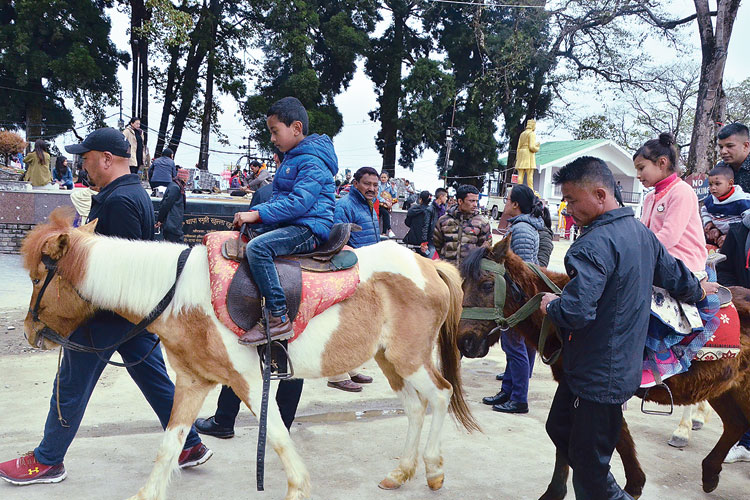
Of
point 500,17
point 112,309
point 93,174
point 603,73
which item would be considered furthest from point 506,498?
point 500,17

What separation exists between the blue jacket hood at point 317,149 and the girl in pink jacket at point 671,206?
206cm

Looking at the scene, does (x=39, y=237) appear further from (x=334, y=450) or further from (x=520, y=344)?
(x=520, y=344)

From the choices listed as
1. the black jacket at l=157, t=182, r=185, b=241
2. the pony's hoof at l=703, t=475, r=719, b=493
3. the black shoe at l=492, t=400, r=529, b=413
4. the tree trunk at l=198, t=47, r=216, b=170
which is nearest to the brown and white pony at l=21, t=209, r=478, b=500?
the black shoe at l=492, t=400, r=529, b=413

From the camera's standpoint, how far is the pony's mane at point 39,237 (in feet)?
9.80

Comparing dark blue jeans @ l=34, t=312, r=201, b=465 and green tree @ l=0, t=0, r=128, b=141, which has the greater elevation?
green tree @ l=0, t=0, r=128, b=141

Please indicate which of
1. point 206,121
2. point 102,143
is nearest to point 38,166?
point 102,143

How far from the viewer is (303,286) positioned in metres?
3.23

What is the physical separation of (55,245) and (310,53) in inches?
1087

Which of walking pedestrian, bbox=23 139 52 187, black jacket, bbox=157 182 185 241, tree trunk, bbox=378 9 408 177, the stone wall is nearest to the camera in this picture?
black jacket, bbox=157 182 185 241

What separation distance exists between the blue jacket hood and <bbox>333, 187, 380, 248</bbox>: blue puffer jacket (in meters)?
1.79

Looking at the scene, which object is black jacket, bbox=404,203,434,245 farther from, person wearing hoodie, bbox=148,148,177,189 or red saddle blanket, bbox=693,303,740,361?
red saddle blanket, bbox=693,303,740,361

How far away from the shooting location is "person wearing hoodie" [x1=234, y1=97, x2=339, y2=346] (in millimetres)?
3053

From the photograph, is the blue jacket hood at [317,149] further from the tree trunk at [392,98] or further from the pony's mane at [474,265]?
the tree trunk at [392,98]

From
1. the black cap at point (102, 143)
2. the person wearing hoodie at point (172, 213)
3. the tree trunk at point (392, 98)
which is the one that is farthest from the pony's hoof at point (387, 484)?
the tree trunk at point (392, 98)
